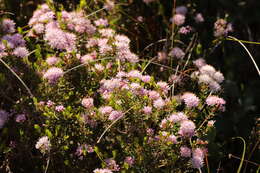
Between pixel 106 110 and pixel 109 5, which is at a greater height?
pixel 109 5

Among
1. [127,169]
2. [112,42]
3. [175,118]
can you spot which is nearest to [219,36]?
[112,42]

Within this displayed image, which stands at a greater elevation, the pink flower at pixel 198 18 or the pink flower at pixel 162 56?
the pink flower at pixel 198 18

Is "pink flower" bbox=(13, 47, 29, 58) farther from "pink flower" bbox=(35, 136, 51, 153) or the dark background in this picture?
the dark background

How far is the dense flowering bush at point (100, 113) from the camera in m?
1.63

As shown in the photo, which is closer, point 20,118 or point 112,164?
point 112,164

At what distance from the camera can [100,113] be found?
66.6 inches

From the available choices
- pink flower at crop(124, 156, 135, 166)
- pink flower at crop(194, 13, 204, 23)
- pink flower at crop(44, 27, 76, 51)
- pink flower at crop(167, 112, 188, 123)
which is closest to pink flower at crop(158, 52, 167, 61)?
pink flower at crop(194, 13, 204, 23)

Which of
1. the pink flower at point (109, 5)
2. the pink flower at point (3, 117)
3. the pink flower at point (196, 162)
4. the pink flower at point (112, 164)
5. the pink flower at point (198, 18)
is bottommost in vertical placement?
the pink flower at point (112, 164)

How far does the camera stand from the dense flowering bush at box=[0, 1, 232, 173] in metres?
1.63

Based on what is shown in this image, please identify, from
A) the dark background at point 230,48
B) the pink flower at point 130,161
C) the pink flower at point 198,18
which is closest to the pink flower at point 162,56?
the dark background at point 230,48

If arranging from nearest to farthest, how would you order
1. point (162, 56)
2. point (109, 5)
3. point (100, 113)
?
1. point (100, 113)
2. point (162, 56)
3. point (109, 5)

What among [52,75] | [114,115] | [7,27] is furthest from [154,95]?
[7,27]

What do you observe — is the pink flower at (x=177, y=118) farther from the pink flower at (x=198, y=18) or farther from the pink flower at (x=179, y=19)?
the pink flower at (x=198, y=18)

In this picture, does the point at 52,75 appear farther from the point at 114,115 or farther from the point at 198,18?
the point at 198,18
